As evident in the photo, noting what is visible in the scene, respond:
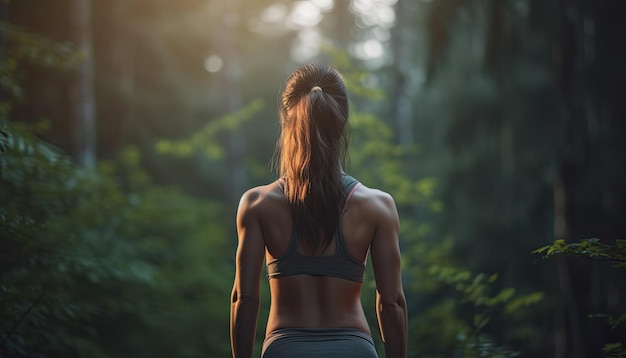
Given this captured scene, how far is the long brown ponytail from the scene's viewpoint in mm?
2936

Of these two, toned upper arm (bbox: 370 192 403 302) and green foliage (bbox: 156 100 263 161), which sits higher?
green foliage (bbox: 156 100 263 161)

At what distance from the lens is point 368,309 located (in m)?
9.33

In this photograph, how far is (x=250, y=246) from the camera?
301 cm

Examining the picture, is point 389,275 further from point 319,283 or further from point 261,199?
point 261,199

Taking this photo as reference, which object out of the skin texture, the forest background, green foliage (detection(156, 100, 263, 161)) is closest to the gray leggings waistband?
the skin texture

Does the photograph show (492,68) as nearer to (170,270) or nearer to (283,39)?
(170,270)

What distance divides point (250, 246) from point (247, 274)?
0.13 meters

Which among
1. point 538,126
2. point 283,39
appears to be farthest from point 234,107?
point 283,39

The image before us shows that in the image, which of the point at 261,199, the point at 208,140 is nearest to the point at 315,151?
the point at 261,199

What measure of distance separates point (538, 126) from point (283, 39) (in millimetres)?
16432

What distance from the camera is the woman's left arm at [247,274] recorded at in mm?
3018

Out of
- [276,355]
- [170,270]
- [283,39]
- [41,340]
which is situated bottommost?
[276,355]

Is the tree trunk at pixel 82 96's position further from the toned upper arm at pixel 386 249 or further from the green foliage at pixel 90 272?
the toned upper arm at pixel 386 249

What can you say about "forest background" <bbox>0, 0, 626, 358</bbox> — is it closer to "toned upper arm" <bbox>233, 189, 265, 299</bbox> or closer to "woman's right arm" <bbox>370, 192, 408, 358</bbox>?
"woman's right arm" <bbox>370, 192, 408, 358</bbox>
